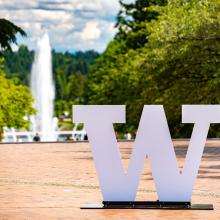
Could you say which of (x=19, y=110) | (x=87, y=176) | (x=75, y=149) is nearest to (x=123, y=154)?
(x=75, y=149)

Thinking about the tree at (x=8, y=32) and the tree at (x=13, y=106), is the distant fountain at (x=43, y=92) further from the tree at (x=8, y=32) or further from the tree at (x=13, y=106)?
the tree at (x=8, y=32)

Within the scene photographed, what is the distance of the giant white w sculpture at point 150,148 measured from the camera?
1248 centimetres

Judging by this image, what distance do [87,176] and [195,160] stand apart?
19.5 feet

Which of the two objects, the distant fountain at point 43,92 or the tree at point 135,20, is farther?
the distant fountain at point 43,92

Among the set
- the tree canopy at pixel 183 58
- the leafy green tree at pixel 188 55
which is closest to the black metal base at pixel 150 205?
the leafy green tree at pixel 188 55

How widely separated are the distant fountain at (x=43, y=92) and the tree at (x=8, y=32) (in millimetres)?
45924

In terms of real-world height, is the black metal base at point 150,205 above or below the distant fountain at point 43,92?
below

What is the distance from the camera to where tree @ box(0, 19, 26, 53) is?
70.8 ft

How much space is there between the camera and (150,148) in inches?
494

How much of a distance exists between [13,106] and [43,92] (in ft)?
68.0

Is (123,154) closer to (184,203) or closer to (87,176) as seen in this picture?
(87,176)

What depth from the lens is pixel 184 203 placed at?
12750 mm

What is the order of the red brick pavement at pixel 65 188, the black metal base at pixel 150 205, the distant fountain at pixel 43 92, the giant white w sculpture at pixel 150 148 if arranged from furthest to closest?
the distant fountain at pixel 43 92
the black metal base at pixel 150 205
the giant white w sculpture at pixel 150 148
the red brick pavement at pixel 65 188

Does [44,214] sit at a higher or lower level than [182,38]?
lower
